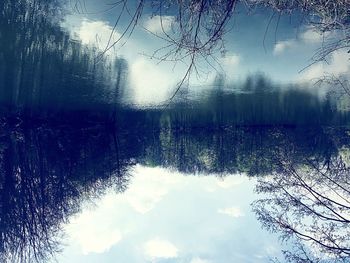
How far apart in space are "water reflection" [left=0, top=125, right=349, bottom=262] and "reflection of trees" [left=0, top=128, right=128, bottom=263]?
3 centimetres

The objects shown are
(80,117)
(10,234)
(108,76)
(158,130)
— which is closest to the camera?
(10,234)

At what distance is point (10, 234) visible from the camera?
34.5 feet

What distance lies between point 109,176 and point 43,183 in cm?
337

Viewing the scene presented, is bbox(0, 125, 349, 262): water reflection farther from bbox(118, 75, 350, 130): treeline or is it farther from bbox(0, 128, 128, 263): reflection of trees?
bbox(118, 75, 350, 130): treeline

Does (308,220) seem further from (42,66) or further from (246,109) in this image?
(246,109)

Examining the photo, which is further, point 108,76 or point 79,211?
point 108,76

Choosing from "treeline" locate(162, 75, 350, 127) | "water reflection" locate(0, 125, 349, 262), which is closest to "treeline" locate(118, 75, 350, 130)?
"treeline" locate(162, 75, 350, 127)

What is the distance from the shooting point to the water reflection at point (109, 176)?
8.21 m

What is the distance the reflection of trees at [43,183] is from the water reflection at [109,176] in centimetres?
3

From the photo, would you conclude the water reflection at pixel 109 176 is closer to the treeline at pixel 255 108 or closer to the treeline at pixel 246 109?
the treeline at pixel 246 109

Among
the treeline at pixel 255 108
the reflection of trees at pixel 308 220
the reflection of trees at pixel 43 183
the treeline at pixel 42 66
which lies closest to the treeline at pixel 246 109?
the treeline at pixel 255 108

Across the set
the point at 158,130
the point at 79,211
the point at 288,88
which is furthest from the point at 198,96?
the point at 79,211

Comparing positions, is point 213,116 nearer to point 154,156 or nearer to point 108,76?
point 108,76

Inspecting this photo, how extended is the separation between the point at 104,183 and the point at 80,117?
13.1 m
